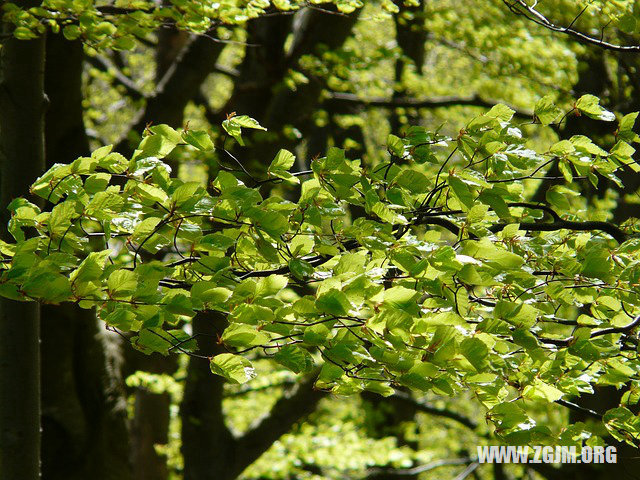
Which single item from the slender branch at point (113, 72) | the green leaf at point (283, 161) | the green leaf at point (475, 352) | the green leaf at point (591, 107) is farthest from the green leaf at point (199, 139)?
the slender branch at point (113, 72)

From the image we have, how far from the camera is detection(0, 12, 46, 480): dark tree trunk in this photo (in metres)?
3.54

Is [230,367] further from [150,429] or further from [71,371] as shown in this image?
[150,429]

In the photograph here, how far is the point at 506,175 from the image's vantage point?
86.3 inches

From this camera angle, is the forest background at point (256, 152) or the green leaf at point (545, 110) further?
the forest background at point (256, 152)

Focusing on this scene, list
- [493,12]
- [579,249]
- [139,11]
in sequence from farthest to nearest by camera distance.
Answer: [493,12], [139,11], [579,249]

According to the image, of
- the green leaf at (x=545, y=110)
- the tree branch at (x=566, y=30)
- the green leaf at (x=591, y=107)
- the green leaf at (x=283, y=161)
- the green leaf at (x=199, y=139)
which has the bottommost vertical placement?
the green leaf at (x=283, y=161)

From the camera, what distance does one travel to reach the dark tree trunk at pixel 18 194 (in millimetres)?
3543

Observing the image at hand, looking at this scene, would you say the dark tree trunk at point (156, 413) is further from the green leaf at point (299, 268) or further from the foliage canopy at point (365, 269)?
the green leaf at point (299, 268)

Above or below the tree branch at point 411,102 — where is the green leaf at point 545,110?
above

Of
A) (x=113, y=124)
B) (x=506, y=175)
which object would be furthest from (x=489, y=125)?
(x=113, y=124)

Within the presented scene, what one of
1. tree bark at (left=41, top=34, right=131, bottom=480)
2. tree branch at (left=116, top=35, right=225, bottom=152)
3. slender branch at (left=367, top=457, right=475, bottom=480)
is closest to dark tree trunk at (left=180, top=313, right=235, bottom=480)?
tree bark at (left=41, top=34, right=131, bottom=480)

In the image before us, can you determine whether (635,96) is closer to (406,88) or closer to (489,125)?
(406,88)

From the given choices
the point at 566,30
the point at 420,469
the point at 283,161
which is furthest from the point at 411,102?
the point at 283,161

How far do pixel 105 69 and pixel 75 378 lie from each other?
4.15m
